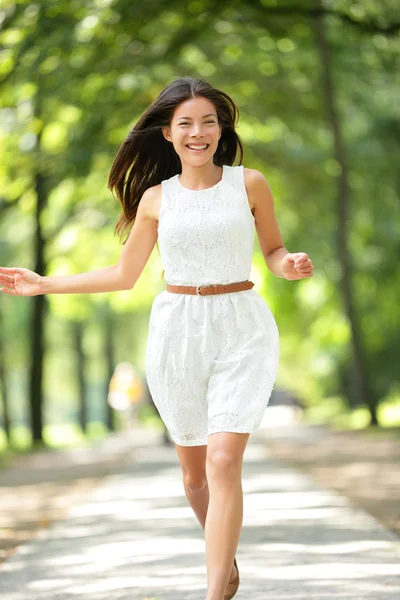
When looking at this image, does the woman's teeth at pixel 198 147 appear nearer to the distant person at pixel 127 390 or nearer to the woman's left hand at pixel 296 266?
the woman's left hand at pixel 296 266

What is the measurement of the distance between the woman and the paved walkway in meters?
0.87

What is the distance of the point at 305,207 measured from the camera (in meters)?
24.6

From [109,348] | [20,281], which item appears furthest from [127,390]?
[20,281]

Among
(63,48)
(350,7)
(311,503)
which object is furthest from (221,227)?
(350,7)

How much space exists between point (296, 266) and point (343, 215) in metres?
18.6

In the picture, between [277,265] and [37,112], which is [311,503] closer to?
[277,265]

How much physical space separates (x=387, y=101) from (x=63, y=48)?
33.5 feet

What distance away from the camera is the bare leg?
565 cm

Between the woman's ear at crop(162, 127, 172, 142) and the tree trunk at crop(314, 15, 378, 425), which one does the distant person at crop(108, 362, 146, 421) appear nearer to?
the tree trunk at crop(314, 15, 378, 425)

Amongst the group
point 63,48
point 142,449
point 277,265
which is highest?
point 63,48

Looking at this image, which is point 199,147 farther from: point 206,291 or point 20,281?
point 20,281

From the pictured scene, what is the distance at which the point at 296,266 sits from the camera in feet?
17.3

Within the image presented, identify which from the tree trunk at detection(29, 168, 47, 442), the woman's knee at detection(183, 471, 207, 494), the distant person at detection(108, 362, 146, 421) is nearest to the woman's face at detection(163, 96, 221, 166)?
the woman's knee at detection(183, 471, 207, 494)

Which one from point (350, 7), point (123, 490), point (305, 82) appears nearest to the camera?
point (123, 490)
